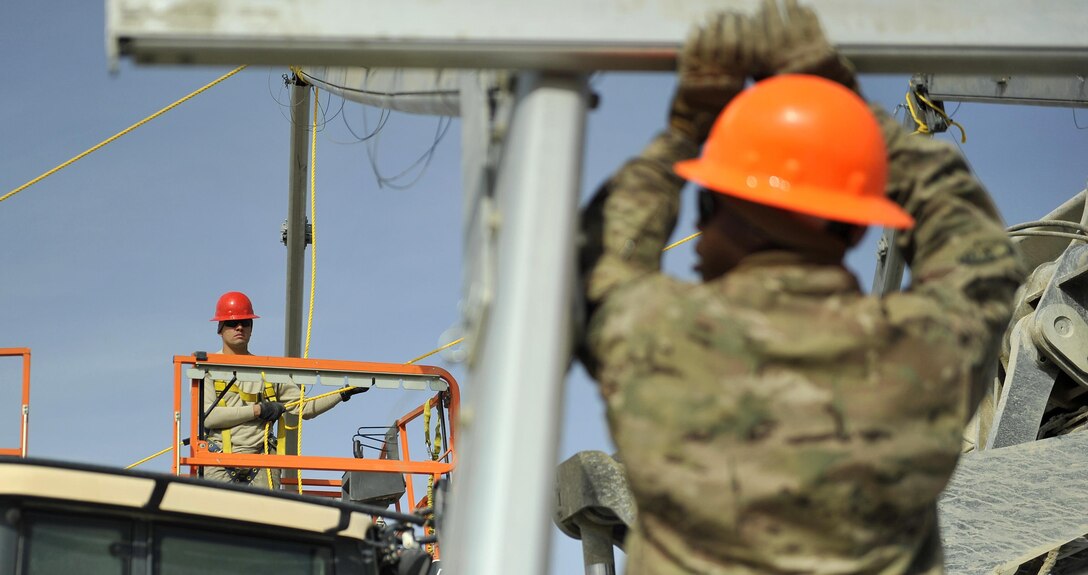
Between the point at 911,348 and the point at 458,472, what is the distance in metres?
0.83

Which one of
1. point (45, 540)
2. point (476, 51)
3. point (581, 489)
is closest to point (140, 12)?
point (476, 51)

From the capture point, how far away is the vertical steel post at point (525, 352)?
7.19 ft

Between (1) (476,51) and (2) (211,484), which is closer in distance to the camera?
(1) (476,51)

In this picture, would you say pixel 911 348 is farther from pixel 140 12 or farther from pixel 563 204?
pixel 140 12

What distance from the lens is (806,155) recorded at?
2.43 metres

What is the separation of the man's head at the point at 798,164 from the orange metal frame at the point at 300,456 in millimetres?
5825

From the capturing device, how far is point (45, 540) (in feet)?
15.5

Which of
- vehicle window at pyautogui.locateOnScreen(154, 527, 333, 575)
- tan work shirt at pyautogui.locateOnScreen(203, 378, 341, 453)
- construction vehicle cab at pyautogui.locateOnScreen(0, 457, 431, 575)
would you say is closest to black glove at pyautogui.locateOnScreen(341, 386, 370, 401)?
tan work shirt at pyautogui.locateOnScreen(203, 378, 341, 453)

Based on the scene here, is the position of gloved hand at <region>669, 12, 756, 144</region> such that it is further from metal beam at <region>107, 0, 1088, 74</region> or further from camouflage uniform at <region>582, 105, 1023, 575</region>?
camouflage uniform at <region>582, 105, 1023, 575</region>

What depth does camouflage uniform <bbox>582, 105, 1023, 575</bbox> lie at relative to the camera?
2389 millimetres

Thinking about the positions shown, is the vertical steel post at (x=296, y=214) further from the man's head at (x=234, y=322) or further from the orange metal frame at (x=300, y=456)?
the orange metal frame at (x=300, y=456)

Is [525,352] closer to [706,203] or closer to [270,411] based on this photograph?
[706,203]

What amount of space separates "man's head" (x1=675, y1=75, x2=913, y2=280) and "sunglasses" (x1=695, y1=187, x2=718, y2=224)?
0.11 meters

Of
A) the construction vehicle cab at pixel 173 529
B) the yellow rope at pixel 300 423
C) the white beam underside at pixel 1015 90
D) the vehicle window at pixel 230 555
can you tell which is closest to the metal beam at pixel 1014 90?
the white beam underside at pixel 1015 90
